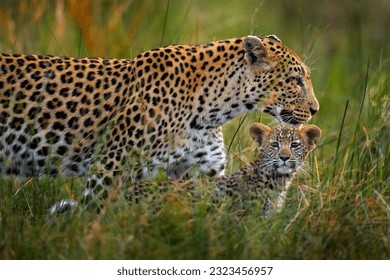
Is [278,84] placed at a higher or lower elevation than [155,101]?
higher

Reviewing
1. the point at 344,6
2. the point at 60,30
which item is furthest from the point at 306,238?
the point at 344,6

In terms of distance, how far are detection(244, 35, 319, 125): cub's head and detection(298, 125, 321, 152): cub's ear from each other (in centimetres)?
28

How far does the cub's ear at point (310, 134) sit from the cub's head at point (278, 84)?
280mm

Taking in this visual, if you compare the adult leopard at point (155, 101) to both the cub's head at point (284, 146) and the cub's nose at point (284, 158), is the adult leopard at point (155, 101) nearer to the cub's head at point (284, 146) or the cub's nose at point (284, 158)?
the cub's head at point (284, 146)

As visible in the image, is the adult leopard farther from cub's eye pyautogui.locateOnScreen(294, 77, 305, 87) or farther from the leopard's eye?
the leopard's eye

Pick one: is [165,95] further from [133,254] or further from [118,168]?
[133,254]

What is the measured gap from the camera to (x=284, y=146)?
31.6ft

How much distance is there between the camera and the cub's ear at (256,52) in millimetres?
10148

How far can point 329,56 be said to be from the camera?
19.2m

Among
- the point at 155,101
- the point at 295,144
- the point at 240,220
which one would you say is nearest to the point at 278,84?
the point at 295,144

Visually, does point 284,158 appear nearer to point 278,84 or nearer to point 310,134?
point 310,134

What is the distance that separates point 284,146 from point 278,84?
2.71 ft

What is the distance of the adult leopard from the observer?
33.0 feet

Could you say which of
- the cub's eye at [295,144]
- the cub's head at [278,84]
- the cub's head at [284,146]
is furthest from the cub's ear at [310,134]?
the cub's head at [278,84]
